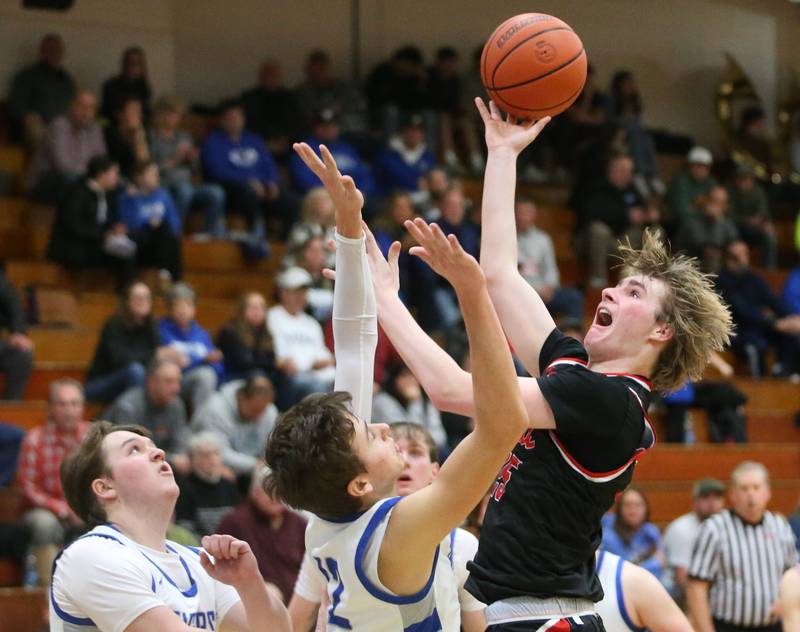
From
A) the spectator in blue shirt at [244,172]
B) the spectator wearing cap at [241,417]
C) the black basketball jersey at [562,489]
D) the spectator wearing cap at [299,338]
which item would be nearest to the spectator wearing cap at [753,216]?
the spectator in blue shirt at [244,172]

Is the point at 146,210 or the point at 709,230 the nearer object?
the point at 146,210

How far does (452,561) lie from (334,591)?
928 millimetres

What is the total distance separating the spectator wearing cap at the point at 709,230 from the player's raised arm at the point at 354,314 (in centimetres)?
966

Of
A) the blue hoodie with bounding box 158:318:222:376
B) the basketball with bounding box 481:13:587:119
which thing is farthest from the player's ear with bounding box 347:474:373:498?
the blue hoodie with bounding box 158:318:222:376

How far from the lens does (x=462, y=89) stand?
556 inches

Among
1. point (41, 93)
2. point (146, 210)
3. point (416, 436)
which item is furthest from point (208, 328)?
point (416, 436)

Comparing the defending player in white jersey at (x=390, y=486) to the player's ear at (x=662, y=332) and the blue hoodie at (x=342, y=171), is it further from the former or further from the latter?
the blue hoodie at (x=342, y=171)

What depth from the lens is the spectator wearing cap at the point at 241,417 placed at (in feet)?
27.0

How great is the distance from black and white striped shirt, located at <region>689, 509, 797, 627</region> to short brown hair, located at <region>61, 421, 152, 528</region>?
501cm

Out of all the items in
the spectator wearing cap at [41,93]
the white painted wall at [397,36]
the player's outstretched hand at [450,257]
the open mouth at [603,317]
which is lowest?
the open mouth at [603,317]

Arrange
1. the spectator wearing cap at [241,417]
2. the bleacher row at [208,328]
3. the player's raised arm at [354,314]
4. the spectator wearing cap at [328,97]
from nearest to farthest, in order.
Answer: the player's raised arm at [354,314], the spectator wearing cap at [241,417], the bleacher row at [208,328], the spectator wearing cap at [328,97]

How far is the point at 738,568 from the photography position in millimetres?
7766

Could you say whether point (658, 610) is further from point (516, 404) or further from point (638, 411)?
point (516, 404)

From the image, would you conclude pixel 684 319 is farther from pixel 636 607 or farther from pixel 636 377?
pixel 636 607
